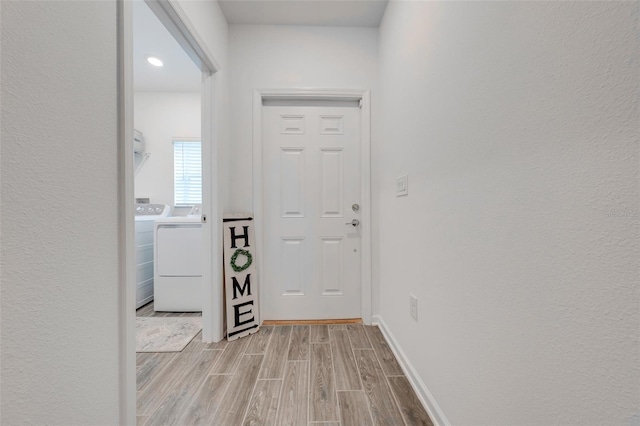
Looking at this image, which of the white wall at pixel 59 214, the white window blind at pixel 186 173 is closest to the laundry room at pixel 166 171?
the white window blind at pixel 186 173

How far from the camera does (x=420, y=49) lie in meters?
1.31

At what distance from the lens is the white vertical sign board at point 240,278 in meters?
1.90

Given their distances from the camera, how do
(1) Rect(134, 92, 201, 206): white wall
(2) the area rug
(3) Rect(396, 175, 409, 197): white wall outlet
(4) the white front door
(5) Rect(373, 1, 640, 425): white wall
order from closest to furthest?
1. (5) Rect(373, 1, 640, 425): white wall
2. (3) Rect(396, 175, 409, 197): white wall outlet
3. (2) the area rug
4. (4) the white front door
5. (1) Rect(134, 92, 201, 206): white wall

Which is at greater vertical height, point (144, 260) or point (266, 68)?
point (266, 68)

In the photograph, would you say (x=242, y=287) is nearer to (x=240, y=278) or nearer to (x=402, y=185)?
(x=240, y=278)

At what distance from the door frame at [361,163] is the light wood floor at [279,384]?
1.34 feet

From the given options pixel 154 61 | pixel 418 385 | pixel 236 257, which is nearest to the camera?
pixel 418 385

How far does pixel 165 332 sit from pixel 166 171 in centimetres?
202

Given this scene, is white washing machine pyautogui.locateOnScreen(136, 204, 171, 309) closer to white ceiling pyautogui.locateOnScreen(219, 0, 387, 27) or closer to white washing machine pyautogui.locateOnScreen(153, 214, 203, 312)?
white washing machine pyautogui.locateOnScreen(153, 214, 203, 312)

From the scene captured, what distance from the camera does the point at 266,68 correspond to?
2.12 m

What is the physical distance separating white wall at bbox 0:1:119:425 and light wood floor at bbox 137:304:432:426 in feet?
1.71

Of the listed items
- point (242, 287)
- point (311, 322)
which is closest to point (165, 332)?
point (242, 287)

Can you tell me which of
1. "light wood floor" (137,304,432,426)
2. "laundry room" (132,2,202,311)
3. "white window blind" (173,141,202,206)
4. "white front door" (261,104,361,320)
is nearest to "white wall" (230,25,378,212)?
"white front door" (261,104,361,320)

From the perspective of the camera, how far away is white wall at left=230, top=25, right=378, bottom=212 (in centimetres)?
211
